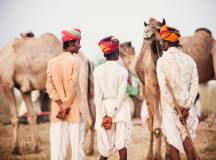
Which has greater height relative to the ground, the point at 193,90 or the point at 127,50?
the point at 127,50

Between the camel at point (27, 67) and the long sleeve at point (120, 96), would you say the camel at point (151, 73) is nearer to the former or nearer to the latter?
the camel at point (27, 67)

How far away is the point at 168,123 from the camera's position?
5.73 m

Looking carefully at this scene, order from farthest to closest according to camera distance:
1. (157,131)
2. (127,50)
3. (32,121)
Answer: (127,50) → (32,121) → (157,131)

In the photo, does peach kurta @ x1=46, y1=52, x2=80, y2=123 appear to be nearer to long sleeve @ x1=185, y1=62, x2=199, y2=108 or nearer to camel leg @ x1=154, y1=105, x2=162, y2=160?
long sleeve @ x1=185, y1=62, x2=199, y2=108

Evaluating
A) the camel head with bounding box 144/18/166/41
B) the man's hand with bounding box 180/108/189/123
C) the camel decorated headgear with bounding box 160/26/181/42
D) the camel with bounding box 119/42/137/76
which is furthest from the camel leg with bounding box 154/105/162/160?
A: the camel with bounding box 119/42/137/76

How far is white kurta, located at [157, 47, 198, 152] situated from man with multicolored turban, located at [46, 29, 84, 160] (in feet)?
3.46

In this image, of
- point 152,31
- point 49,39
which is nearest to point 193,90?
point 152,31

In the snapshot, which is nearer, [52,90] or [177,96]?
[177,96]

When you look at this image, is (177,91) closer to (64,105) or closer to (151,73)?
(64,105)

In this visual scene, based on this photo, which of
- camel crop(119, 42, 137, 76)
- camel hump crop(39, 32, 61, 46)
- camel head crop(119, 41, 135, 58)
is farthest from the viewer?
camel head crop(119, 41, 135, 58)

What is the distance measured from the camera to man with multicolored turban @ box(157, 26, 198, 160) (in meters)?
5.68

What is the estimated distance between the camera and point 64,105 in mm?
5785

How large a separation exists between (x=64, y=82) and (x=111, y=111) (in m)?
0.68

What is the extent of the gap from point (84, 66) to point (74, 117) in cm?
319
